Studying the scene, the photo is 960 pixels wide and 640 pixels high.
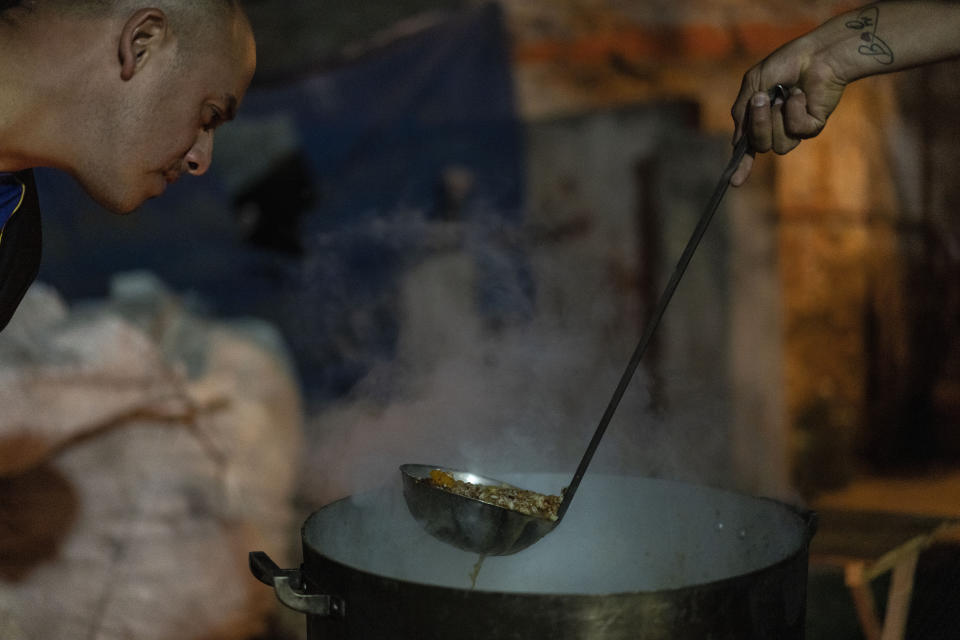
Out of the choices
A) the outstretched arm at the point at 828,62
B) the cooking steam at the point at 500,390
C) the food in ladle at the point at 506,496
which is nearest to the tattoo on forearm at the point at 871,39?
the outstretched arm at the point at 828,62

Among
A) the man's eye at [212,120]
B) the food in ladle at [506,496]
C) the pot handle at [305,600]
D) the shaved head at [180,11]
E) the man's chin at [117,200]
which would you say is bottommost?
the pot handle at [305,600]

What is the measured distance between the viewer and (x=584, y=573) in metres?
2.36

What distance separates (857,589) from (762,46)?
4331mm

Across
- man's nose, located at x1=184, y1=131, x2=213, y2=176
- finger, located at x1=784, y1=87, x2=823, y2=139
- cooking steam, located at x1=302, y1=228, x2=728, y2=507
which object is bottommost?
cooking steam, located at x1=302, y1=228, x2=728, y2=507

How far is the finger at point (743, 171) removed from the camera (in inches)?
80.3

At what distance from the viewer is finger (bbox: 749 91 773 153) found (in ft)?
6.48

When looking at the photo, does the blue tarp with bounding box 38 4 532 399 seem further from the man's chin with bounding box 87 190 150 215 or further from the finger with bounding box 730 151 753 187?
the finger with bounding box 730 151 753 187

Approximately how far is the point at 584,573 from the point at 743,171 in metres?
1.07

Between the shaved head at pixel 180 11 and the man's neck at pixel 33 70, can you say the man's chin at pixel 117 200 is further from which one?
the shaved head at pixel 180 11

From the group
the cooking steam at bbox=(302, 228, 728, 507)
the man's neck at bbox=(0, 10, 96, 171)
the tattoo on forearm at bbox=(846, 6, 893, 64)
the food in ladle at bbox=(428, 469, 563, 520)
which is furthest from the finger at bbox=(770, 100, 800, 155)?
the cooking steam at bbox=(302, 228, 728, 507)

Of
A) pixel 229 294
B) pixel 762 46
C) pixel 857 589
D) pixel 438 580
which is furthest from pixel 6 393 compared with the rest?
pixel 762 46

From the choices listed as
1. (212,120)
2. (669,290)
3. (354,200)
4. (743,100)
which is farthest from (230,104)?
(354,200)

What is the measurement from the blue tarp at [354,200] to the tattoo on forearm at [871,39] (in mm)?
3764

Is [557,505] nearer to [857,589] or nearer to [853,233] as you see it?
[857,589]
